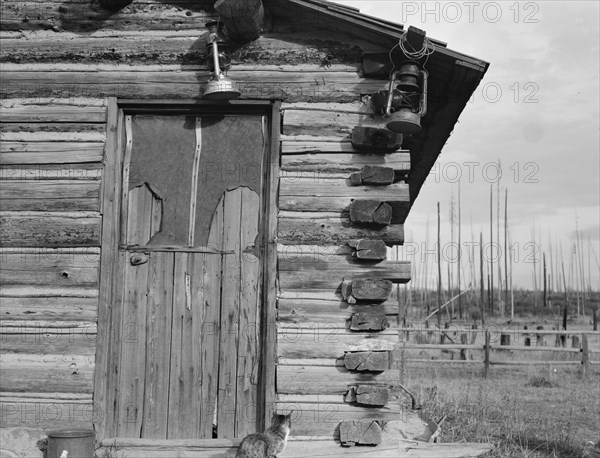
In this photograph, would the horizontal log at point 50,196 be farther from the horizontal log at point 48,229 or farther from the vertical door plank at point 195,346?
the vertical door plank at point 195,346

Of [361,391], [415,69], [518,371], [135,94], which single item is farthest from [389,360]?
[518,371]

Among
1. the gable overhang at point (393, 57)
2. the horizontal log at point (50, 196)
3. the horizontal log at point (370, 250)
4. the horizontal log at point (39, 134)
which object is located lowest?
the horizontal log at point (370, 250)

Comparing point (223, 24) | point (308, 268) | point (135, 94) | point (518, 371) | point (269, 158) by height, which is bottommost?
point (518, 371)

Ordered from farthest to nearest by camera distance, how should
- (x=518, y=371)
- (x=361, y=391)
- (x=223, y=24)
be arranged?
(x=518, y=371) → (x=223, y=24) → (x=361, y=391)

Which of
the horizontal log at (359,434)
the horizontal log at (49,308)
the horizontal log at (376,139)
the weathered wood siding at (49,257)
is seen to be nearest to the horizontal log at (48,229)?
the weathered wood siding at (49,257)

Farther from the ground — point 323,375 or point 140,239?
point 140,239

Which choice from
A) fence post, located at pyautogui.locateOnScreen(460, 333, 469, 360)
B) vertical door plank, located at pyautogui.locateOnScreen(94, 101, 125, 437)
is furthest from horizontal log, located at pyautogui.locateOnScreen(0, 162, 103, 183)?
fence post, located at pyautogui.locateOnScreen(460, 333, 469, 360)

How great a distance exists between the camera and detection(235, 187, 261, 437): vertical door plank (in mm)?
6328

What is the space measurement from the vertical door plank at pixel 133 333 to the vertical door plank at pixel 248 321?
84cm

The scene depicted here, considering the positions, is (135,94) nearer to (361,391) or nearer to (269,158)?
(269,158)

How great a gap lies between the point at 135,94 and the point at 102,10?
89 cm

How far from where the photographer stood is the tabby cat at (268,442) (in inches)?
223

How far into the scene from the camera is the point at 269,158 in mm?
6555

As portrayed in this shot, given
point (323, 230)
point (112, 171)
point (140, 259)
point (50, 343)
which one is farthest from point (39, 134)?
point (323, 230)
